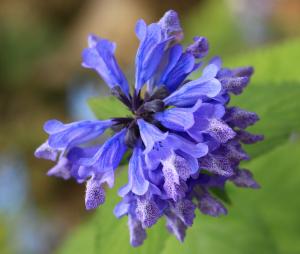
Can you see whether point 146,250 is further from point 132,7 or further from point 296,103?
point 132,7

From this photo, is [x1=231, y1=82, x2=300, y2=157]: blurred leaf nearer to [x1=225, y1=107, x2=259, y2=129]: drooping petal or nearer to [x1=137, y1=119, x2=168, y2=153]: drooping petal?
[x1=225, y1=107, x2=259, y2=129]: drooping petal

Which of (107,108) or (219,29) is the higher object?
(107,108)

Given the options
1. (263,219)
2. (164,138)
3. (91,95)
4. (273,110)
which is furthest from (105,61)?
(91,95)

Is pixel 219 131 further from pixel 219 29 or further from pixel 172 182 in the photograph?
pixel 219 29

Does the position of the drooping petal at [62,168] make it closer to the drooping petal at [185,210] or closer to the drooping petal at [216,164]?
the drooping petal at [185,210]

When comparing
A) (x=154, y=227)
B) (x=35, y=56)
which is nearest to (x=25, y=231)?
(x=35, y=56)
